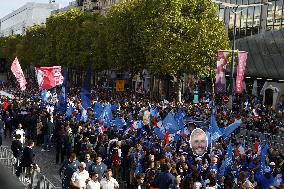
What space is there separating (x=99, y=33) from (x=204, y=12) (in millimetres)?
17504

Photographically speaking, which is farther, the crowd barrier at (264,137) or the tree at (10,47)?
the tree at (10,47)

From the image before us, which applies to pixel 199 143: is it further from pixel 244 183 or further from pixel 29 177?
pixel 29 177

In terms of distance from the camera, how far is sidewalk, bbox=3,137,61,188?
59.3 ft

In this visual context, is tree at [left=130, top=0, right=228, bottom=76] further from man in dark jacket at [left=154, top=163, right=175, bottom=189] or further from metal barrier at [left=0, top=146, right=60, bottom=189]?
man in dark jacket at [left=154, top=163, right=175, bottom=189]

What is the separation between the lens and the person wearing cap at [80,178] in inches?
461

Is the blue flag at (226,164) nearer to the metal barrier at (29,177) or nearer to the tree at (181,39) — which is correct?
the metal barrier at (29,177)

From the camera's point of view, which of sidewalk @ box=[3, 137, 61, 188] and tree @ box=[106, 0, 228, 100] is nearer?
sidewalk @ box=[3, 137, 61, 188]

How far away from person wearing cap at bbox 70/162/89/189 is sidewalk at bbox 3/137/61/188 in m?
5.20

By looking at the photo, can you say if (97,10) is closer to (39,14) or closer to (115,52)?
(115,52)

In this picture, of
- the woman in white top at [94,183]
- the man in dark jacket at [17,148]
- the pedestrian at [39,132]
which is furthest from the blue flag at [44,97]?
the woman in white top at [94,183]

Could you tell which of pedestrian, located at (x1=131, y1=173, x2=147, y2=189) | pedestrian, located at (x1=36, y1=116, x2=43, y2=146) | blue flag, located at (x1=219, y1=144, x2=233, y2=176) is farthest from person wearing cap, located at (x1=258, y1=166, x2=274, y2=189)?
pedestrian, located at (x1=36, y1=116, x2=43, y2=146)

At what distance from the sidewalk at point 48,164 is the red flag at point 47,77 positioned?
5.32 metres

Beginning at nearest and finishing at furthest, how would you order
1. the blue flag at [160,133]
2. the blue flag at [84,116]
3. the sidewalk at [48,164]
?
1. the sidewalk at [48,164]
2. the blue flag at [160,133]
3. the blue flag at [84,116]

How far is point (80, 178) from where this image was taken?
11711 mm
